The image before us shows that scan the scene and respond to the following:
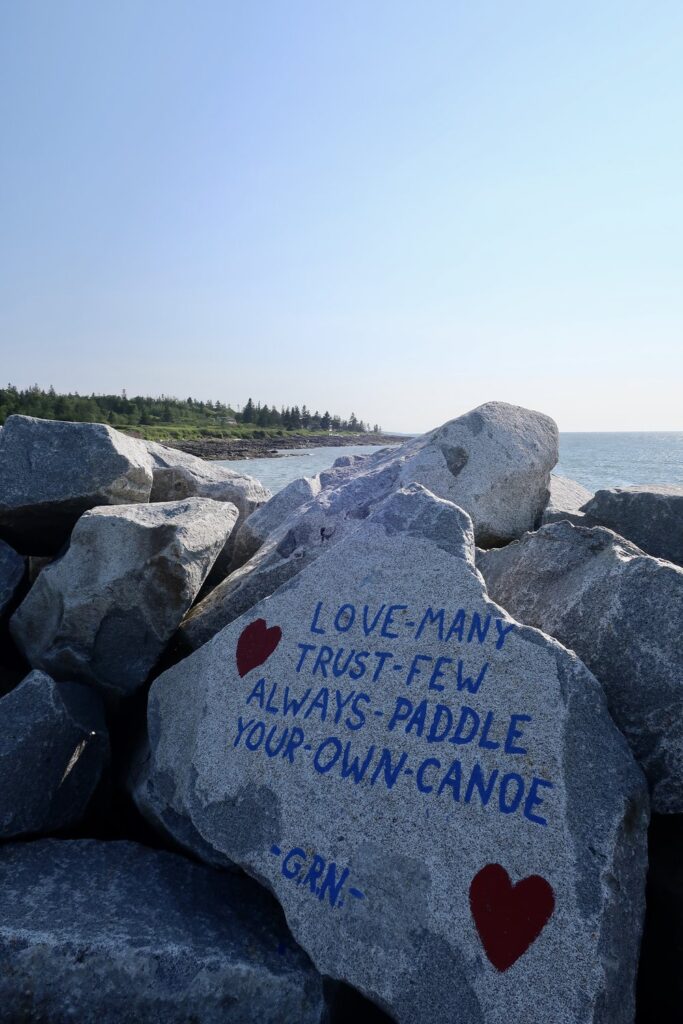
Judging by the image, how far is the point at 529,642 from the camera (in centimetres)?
254

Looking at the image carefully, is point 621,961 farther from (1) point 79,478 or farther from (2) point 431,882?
(1) point 79,478

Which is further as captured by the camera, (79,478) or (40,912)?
(79,478)

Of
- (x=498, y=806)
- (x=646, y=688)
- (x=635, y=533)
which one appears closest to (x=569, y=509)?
(x=635, y=533)

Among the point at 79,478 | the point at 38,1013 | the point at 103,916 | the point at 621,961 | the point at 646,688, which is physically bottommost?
the point at 38,1013

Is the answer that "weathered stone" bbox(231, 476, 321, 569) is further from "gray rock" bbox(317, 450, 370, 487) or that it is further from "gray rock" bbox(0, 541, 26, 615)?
"gray rock" bbox(0, 541, 26, 615)

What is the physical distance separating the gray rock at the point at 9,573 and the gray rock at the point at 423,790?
1730 millimetres

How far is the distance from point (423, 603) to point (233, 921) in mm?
1310

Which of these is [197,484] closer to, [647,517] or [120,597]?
[120,597]

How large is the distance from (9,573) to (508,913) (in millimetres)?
3401

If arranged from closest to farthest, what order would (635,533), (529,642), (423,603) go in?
(529,642) → (423,603) → (635,533)

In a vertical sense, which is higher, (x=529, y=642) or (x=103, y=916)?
(x=529, y=642)

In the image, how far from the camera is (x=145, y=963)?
2352mm

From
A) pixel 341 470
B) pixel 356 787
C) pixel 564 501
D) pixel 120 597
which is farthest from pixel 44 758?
pixel 564 501

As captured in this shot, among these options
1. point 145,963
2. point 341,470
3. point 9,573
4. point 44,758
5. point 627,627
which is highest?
point 341,470
